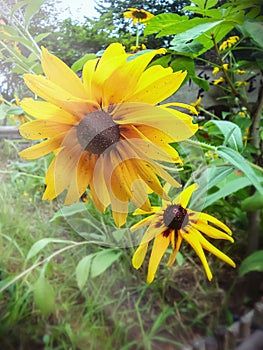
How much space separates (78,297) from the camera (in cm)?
58

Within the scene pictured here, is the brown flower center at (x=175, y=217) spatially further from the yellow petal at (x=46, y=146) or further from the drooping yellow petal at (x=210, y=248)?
the yellow petal at (x=46, y=146)

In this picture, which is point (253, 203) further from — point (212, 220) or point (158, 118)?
point (158, 118)

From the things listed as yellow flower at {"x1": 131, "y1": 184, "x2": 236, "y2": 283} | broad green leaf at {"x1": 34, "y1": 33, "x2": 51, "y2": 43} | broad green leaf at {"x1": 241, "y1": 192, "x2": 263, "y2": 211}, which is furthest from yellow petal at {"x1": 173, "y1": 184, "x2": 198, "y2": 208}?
broad green leaf at {"x1": 34, "y1": 33, "x2": 51, "y2": 43}

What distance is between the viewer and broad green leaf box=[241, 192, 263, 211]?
0.49 meters

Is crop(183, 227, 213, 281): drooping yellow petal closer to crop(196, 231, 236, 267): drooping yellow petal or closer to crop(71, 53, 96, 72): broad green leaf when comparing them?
crop(196, 231, 236, 267): drooping yellow petal

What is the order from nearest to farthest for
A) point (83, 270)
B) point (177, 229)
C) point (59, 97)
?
point (59, 97), point (177, 229), point (83, 270)

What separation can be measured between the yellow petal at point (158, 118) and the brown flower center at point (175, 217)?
0.08m

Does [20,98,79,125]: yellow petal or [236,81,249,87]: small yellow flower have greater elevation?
[20,98,79,125]: yellow petal

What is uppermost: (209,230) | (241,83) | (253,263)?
(241,83)

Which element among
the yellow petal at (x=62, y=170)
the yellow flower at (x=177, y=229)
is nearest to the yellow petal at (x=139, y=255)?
the yellow flower at (x=177, y=229)

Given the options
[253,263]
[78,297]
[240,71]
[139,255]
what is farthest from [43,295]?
[240,71]

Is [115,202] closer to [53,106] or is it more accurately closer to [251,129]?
[53,106]

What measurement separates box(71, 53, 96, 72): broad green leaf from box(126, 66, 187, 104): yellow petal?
0.22ft

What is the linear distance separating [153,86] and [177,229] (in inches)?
6.5
